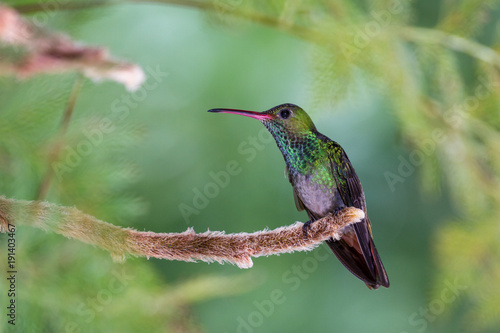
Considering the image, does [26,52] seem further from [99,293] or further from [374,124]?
[374,124]

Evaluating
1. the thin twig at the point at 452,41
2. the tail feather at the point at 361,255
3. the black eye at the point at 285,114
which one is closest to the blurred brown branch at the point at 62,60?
the black eye at the point at 285,114

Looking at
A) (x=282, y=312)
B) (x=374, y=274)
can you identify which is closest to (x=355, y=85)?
(x=374, y=274)

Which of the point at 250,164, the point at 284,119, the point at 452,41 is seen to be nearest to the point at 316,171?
the point at 284,119

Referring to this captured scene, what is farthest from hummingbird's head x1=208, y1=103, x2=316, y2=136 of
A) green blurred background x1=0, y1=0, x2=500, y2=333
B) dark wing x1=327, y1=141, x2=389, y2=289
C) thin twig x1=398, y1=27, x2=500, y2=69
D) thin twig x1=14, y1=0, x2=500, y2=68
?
thin twig x1=398, y1=27, x2=500, y2=69

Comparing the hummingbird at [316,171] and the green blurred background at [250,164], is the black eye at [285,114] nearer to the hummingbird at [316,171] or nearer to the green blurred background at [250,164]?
the hummingbird at [316,171]

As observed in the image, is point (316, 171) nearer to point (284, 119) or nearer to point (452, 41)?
point (284, 119)

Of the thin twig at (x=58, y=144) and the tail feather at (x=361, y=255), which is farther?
the thin twig at (x=58, y=144)

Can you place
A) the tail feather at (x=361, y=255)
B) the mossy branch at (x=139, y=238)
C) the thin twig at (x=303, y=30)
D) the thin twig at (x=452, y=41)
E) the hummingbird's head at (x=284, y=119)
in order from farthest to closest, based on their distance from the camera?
the thin twig at (x=452, y=41)
the thin twig at (x=303, y=30)
the hummingbird's head at (x=284, y=119)
the tail feather at (x=361, y=255)
the mossy branch at (x=139, y=238)
